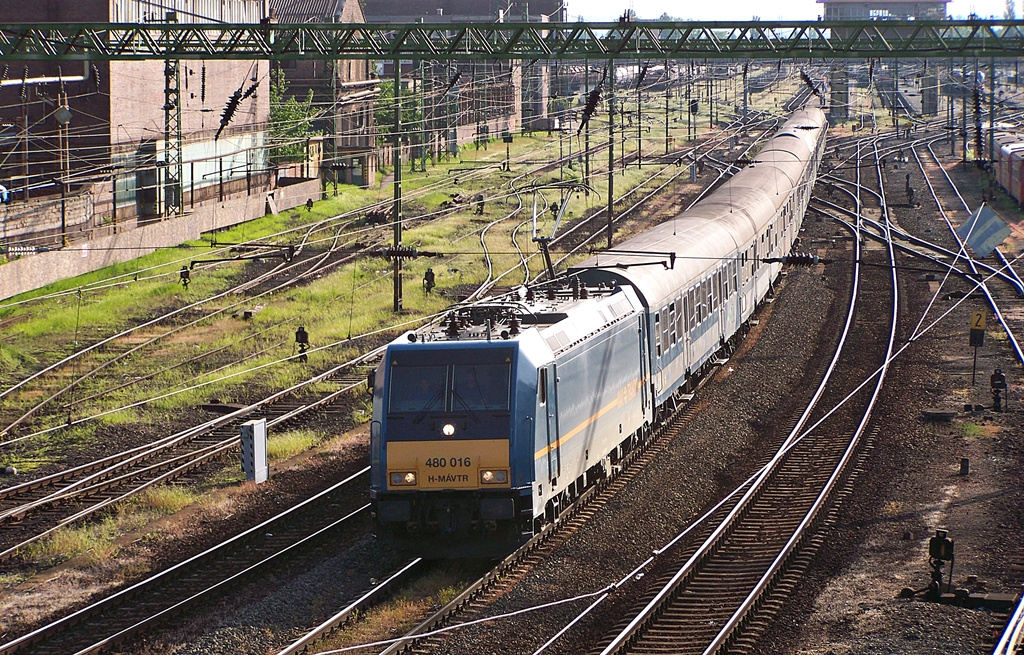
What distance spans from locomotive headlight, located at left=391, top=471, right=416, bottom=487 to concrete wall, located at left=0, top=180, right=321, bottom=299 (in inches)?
894

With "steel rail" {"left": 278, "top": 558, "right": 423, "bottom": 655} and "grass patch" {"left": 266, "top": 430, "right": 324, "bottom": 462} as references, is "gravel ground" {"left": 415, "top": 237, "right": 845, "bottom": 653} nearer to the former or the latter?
"steel rail" {"left": 278, "top": 558, "right": 423, "bottom": 655}

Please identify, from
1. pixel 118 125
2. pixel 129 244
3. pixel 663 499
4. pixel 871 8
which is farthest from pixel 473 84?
pixel 871 8

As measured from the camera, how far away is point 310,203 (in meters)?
56.4

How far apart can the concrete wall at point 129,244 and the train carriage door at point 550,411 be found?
22854 mm

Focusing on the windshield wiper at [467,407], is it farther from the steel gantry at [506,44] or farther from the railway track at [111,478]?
the steel gantry at [506,44]

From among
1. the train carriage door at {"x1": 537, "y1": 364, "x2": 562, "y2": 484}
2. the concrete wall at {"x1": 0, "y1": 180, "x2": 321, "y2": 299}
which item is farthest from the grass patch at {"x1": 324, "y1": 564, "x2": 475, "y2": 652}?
the concrete wall at {"x1": 0, "y1": 180, "x2": 321, "y2": 299}

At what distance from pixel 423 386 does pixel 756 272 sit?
20.6 m

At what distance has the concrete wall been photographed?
36.4m

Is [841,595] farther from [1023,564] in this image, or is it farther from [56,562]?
[56,562]

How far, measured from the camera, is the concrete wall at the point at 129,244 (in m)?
36.4

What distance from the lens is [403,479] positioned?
15.7 meters

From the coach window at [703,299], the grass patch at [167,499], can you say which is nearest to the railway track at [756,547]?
the coach window at [703,299]

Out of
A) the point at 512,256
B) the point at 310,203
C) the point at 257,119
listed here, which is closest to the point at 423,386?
the point at 512,256

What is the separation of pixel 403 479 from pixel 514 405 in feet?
5.32
